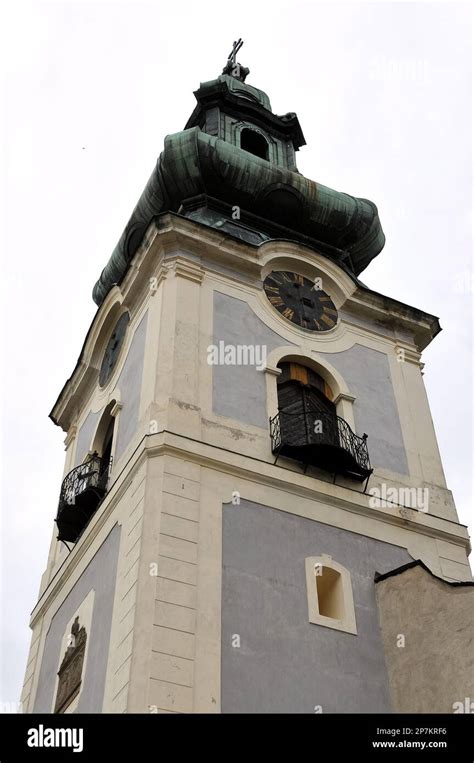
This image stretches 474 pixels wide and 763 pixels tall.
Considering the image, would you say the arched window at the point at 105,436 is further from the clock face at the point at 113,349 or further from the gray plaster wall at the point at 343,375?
the gray plaster wall at the point at 343,375

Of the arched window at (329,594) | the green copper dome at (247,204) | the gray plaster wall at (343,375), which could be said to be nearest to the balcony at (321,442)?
the gray plaster wall at (343,375)

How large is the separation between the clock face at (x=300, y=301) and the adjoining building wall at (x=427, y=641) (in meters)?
5.43

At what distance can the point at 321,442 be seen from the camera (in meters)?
15.0

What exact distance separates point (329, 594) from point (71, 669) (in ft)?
11.4

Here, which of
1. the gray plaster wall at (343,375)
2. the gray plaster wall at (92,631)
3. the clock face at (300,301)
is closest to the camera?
the gray plaster wall at (92,631)

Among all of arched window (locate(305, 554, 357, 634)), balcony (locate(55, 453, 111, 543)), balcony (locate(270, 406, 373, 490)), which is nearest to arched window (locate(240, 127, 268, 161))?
balcony (locate(270, 406, 373, 490))

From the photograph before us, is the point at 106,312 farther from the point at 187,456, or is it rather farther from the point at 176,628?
the point at 176,628

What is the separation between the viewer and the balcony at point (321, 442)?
14883 mm

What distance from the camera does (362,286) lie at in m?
19.0

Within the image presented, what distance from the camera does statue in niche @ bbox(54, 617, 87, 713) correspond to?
45.2 ft

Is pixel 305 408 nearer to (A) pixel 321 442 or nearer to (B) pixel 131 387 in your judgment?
(A) pixel 321 442

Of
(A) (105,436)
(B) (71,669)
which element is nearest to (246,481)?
(B) (71,669)
